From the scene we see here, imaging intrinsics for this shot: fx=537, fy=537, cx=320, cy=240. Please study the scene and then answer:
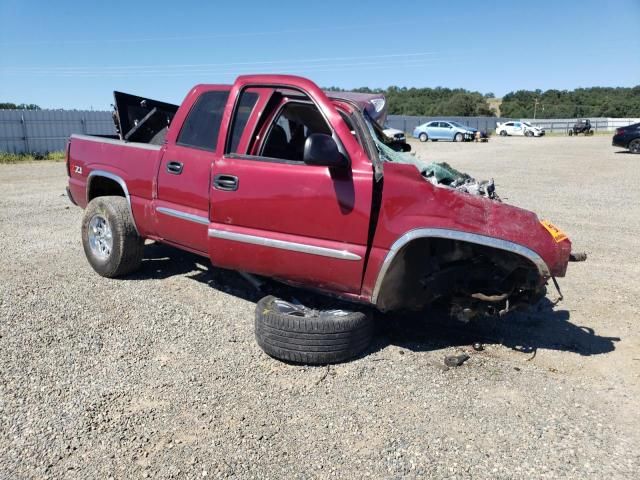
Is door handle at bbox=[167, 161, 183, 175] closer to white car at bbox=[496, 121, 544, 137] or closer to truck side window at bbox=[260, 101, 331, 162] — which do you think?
truck side window at bbox=[260, 101, 331, 162]

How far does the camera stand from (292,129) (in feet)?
15.0

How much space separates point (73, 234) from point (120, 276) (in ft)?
8.59

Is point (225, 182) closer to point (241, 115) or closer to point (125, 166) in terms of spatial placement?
point (241, 115)

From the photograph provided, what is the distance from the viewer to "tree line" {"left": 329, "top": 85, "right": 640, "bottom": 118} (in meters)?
82.8

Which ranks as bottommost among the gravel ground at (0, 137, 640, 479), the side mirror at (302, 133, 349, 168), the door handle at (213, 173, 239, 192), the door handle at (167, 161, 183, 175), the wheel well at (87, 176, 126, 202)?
the gravel ground at (0, 137, 640, 479)

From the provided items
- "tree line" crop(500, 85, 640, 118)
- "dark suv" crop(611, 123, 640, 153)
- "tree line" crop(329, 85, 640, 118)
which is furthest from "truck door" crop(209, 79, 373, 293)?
"tree line" crop(500, 85, 640, 118)

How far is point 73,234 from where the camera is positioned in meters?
7.91

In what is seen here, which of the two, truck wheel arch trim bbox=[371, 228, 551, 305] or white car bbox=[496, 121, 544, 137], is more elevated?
white car bbox=[496, 121, 544, 137]

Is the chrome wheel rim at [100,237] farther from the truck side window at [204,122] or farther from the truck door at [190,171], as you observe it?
the truck side window at [204,122]

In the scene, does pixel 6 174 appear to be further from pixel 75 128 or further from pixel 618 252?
pixel 618 252

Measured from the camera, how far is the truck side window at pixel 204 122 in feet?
15.4

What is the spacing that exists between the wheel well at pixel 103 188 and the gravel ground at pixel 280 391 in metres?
0.90

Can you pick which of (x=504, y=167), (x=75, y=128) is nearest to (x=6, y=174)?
(x=75, y=128)

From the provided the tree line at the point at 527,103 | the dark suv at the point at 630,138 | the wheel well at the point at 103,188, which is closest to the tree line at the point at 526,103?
the tree line at the point at 527,103
